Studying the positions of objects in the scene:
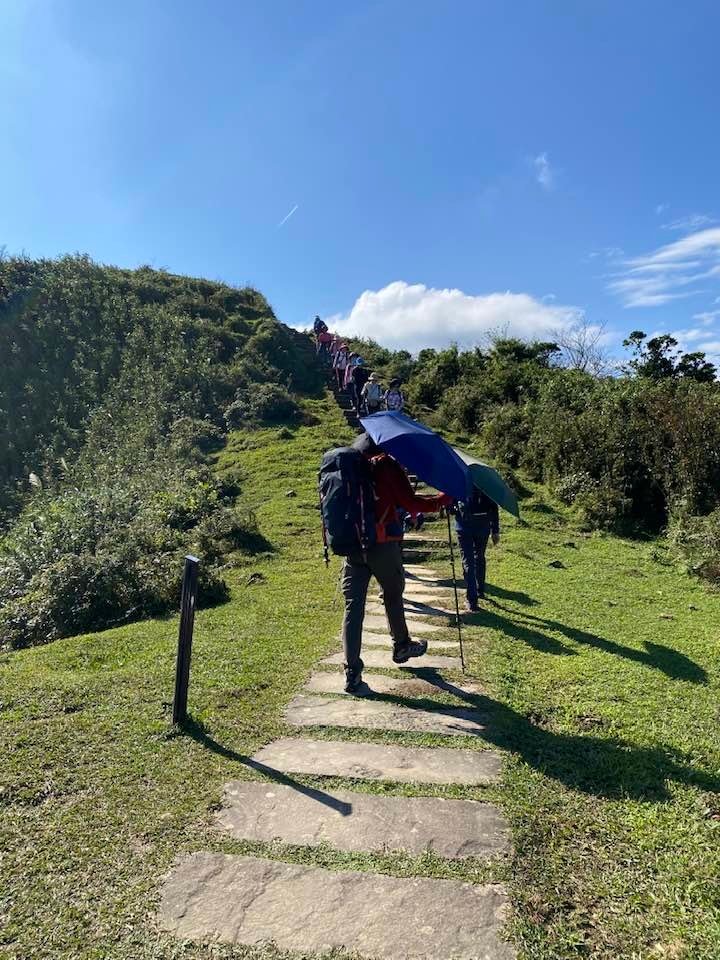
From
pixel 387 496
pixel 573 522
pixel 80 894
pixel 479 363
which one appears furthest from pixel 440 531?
pixel 479 363

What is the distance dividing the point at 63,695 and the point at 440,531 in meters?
7.67

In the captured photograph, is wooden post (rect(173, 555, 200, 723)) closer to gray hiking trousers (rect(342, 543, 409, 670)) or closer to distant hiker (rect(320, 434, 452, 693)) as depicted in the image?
distant hiker (rect(320, 434, 452, 693))

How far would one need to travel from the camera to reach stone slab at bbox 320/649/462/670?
567cm

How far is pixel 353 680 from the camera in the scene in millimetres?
5023

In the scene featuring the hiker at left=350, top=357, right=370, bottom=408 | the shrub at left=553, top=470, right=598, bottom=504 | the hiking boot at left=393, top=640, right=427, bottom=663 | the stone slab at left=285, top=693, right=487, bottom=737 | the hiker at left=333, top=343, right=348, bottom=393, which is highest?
the hiker at left=333, top=343, right=348, bottom=393

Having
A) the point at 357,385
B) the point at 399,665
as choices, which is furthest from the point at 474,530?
the point at 357,385

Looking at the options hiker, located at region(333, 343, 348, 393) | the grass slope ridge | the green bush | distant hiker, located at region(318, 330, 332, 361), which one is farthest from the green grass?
distant hiker, located at region(318, 330, 332, 361)

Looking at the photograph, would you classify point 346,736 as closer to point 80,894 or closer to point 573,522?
point 80,894

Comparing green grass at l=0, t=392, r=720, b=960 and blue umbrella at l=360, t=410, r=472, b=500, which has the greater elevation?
blue umbrella at l=360, t=410, r=472, b=500

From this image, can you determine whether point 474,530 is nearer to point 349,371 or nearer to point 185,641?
point 185,641

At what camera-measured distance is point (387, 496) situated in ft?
16.0

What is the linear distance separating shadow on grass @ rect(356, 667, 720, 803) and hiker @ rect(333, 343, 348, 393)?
18.1 m

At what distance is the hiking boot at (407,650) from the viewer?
528cm

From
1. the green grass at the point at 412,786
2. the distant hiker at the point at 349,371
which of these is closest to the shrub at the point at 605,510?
the green grass at the point at 412,786
